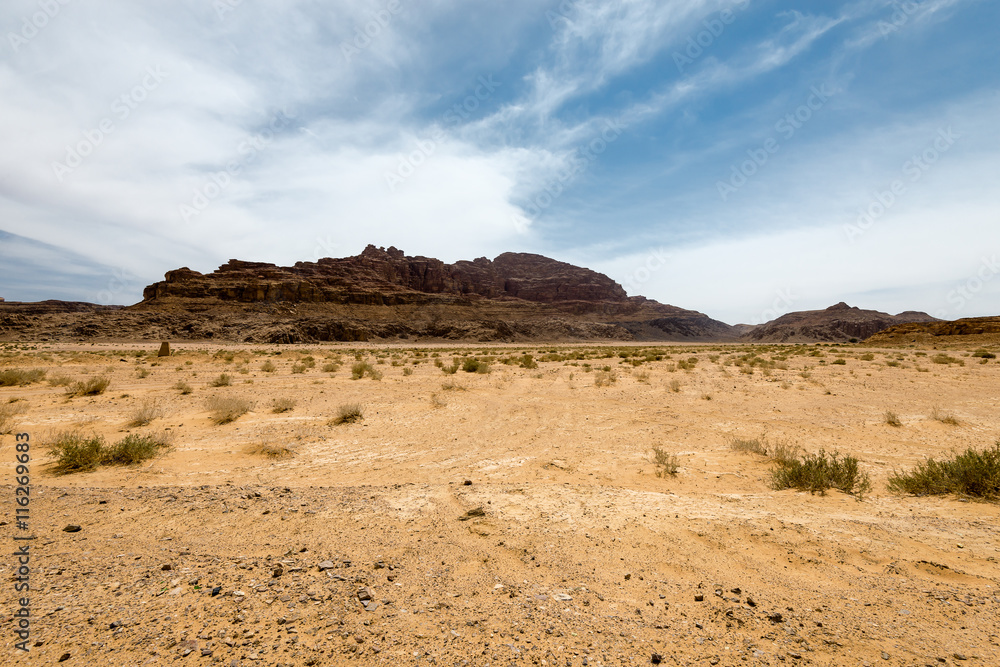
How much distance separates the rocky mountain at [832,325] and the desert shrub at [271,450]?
5257 inches

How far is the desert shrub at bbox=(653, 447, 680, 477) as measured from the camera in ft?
18.6

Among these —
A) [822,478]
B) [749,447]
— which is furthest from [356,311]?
[822,478]

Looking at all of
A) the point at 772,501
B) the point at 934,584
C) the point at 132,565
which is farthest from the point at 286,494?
the point at 934,584

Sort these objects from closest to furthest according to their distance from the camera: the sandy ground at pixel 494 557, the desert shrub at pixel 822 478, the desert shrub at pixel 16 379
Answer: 1. the sandy ground at pixel 494 557
2. the desert shrub at pixel 822 478
3. the desert shrub at pixel 16 379

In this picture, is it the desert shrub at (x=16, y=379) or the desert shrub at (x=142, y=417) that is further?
the desert shrub at (x=16, y=379)

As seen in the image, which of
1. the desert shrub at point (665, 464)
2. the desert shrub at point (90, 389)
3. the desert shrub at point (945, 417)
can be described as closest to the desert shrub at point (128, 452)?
the desert shrub at point (665, 464)

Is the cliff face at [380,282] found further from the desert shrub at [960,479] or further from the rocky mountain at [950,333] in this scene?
the desert shrub at [960,479]

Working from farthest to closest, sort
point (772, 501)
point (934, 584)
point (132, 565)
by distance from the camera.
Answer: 1. point (772, 501)
2. point (132, 565)
3. point (934, 584)

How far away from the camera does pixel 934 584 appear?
2.93m

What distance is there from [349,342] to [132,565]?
77.8 meters

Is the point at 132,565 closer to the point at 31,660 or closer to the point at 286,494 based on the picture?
the point at 31,660

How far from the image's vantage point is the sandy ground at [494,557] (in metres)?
2.39

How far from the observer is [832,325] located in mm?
124562

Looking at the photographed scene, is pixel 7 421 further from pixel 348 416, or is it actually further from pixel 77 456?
pixel 348 416
